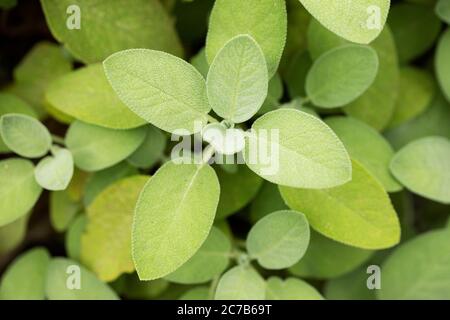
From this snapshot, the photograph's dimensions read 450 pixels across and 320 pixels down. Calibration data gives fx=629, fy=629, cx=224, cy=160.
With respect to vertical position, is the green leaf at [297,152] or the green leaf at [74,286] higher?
the green leaf at [297,152]

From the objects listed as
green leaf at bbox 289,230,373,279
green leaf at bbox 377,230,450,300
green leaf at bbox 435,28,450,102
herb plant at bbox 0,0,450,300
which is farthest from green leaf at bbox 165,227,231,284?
green leaf at bbox 435,28,450,102

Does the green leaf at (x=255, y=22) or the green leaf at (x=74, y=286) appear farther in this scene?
the green leaf at (x=74, y=286)

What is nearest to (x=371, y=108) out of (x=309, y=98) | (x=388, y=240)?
(x=309, y=98)

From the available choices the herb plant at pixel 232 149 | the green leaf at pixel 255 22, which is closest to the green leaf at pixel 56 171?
the herb plant at pixel 232 149

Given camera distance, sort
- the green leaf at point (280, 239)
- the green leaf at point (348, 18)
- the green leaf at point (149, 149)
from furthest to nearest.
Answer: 1. the green leaf at point (149, 149)
2. the green leaf at point (280, 239)
3. the green leaf at point (348, 18)

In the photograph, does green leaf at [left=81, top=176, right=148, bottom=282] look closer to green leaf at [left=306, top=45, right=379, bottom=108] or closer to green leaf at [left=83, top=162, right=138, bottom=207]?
green leaf at [left=83, top=162, right=138, bottom=207]

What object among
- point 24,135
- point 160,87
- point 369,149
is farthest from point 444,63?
point 24,135

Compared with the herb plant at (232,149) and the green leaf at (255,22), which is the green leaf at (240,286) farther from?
the green leaf at (255,22)
